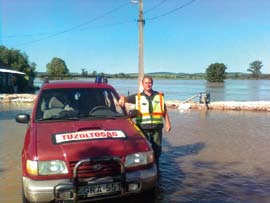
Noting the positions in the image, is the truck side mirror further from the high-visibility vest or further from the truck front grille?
the truck front grille

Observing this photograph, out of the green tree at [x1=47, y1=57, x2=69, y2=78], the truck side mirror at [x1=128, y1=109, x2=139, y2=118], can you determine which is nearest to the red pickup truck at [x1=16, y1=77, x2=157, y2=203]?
the truck side mirror at [x1=128, y1=109, x2=139, y2=118]

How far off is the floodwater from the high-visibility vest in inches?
47.9

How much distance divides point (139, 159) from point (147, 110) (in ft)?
6.42

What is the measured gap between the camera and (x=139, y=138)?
5.57 metres

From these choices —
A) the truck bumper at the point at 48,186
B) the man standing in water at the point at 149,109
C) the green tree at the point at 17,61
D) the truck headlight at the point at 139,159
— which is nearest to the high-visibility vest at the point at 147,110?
the man standing in water at the point at 149,109

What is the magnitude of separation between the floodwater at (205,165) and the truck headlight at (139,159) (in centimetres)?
71

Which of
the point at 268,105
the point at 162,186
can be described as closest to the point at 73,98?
the point at 162,186

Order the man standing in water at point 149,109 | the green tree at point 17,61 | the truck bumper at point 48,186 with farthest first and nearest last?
the green tree at point 17,61 → the man standing in water at point 149,109 → the truck bumper at point 48,186

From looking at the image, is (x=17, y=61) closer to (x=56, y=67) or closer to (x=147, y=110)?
(x=147, y=110)

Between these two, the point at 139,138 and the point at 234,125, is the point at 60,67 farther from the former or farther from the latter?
the point at 139,138

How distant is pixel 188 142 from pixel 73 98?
6034 mm

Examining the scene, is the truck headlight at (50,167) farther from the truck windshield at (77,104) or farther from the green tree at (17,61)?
the green tree at (17,61)

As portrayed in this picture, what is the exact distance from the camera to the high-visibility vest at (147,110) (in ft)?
23.4

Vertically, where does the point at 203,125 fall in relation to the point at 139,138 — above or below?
below
